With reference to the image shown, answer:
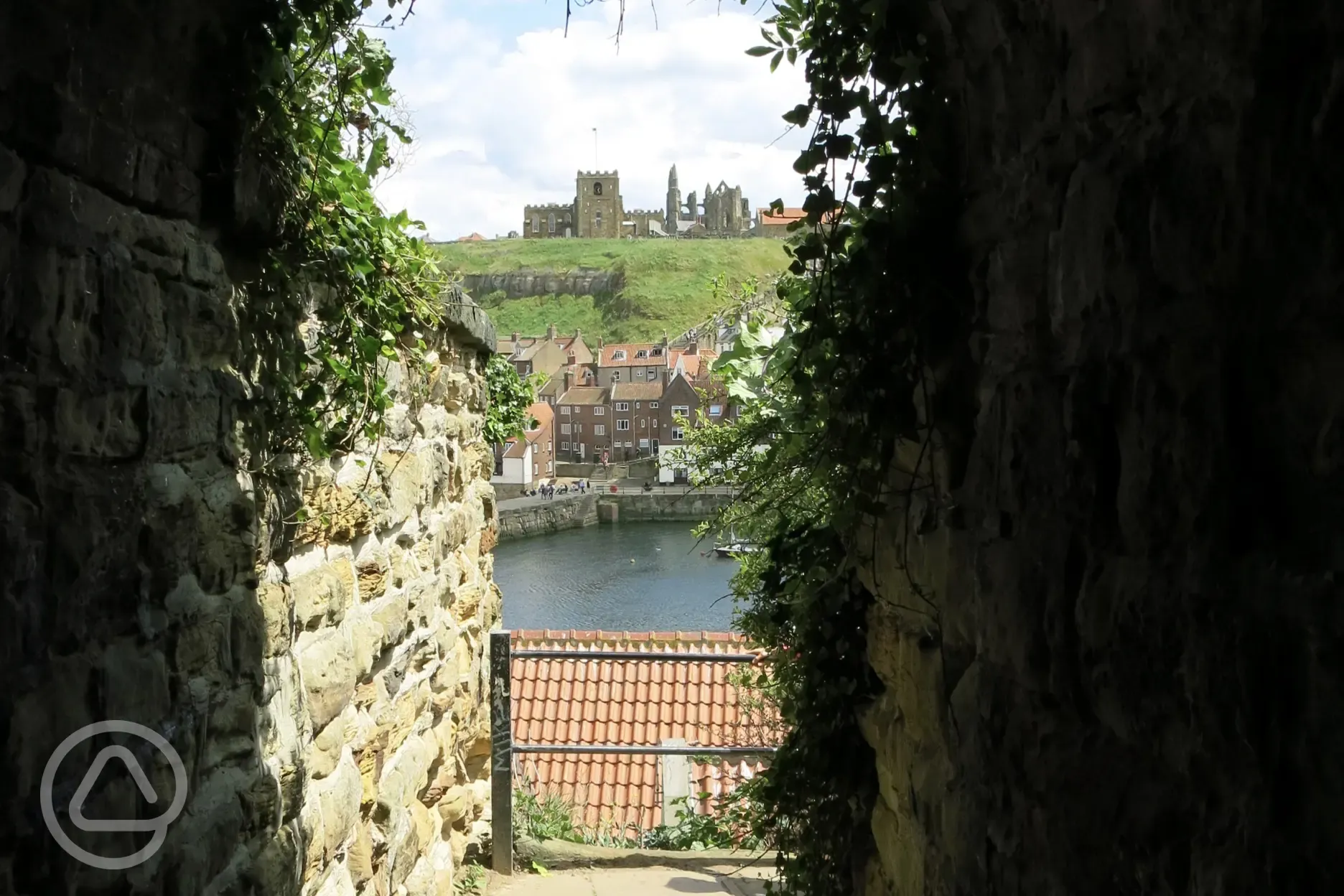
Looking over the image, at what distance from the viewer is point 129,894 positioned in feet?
4.96

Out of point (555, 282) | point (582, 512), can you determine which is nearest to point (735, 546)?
point (582, 512)

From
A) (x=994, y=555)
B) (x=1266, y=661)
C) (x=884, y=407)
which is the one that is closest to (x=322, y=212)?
(x=884, y=407)

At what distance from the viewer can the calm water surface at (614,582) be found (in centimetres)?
1349

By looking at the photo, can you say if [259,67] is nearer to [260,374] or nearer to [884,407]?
[260,374]

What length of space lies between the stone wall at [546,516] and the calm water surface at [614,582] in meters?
0.29

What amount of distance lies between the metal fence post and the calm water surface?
6.76 m

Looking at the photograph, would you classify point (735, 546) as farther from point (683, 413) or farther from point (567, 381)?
point (567, 381)

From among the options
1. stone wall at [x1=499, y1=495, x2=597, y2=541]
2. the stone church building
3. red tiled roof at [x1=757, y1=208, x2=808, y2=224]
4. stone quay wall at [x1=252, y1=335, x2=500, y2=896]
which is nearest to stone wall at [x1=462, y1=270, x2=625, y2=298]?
the stone church building

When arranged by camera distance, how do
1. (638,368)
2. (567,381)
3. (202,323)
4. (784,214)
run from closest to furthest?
(202,323) < (784,214) < (638,368) < (567,381)

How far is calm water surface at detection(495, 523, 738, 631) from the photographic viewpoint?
13492mm

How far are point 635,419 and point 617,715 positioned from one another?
20657 mm

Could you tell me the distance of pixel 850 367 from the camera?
6.02 feet

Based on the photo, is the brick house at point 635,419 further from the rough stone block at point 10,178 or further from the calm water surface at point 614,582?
the rough stone block at point 10,178

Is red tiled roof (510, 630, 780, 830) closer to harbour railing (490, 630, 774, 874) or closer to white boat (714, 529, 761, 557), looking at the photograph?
white boat (714, 529, 761, 557)
